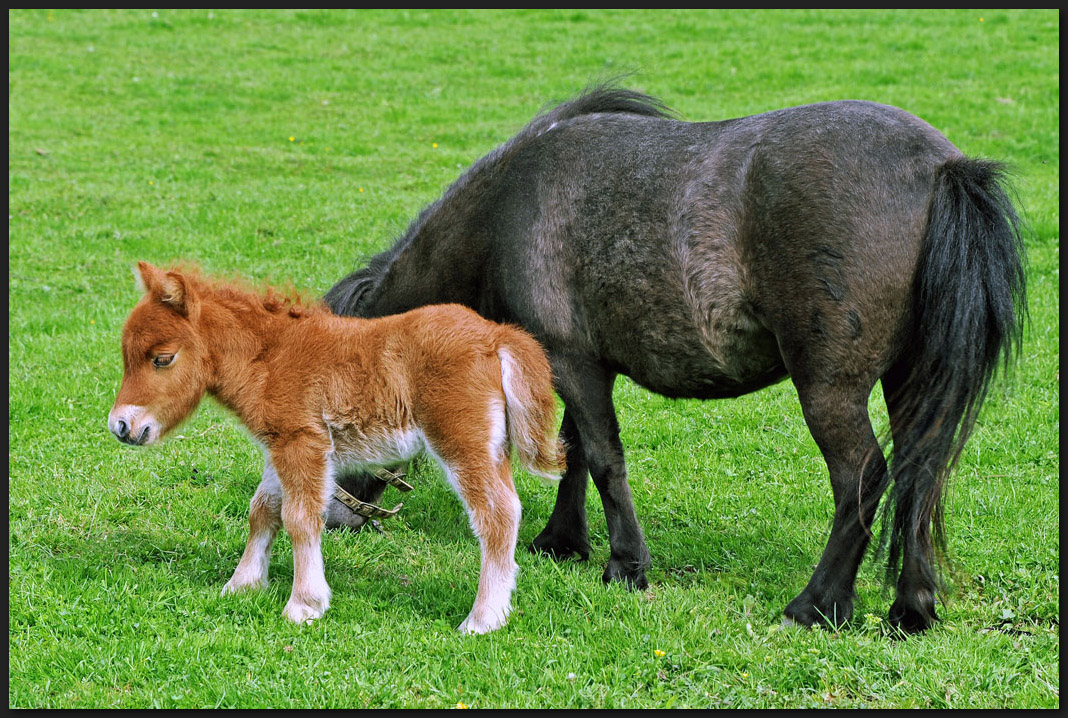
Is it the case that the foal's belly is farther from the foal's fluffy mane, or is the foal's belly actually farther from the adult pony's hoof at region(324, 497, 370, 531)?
the adult pony's hoof at region(324, 497, 370, 531)

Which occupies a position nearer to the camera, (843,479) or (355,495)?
(843,479)

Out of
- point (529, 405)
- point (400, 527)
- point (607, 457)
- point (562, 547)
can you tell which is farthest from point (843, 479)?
point (400, 527)

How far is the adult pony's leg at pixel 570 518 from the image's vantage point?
5559 millimetres

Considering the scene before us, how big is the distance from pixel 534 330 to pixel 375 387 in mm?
912

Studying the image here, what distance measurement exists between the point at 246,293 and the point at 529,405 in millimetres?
1391

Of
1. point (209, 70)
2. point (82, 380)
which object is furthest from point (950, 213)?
point (209, 70)

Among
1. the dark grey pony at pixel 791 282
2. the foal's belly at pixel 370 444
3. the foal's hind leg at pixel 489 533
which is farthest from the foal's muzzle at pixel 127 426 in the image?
the dark grey pony at pixel 791 282

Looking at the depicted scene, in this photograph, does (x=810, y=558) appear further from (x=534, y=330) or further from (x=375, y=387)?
(x=375, y=387)

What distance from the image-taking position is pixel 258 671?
13.2 feet

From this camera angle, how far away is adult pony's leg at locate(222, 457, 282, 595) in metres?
4.71

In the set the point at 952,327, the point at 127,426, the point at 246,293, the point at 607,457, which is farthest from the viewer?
the point at 607,457

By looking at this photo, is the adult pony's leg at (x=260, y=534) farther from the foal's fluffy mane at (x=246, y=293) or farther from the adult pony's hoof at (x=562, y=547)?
the adult pony's hoof at (x=562, y=547)

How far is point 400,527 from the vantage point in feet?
18.7

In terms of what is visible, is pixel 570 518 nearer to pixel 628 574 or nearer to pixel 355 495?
pixel 628 574
